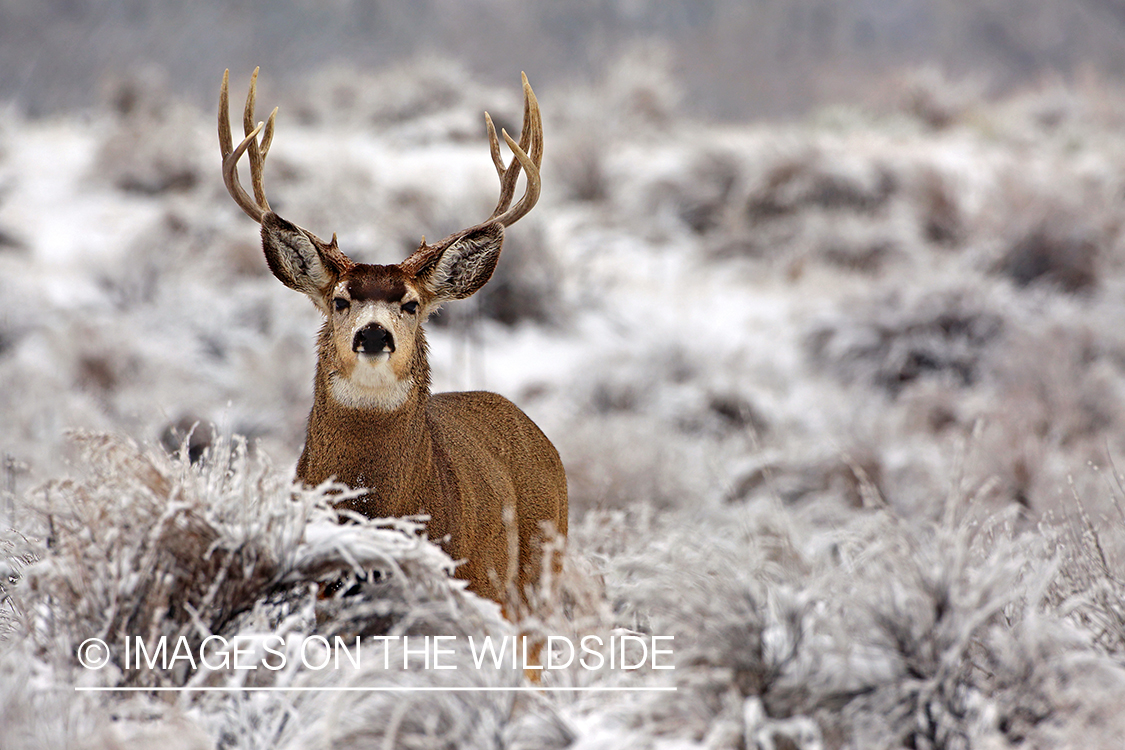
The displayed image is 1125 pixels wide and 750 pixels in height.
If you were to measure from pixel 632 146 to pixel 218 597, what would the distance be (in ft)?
56.8

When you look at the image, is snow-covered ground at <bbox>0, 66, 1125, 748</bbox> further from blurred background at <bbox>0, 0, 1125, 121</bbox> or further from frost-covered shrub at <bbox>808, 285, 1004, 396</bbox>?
blurred background at <bbox>0, 0, 1125, 121</bbox>

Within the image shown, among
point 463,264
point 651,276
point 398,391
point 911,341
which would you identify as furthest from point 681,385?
point 398,391

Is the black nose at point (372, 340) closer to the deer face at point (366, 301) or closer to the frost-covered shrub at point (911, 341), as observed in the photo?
the deer face at point (366, 301)

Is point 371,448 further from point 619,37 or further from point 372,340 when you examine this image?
point 619,37

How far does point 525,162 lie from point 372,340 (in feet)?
3.16

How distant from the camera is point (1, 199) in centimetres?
1473

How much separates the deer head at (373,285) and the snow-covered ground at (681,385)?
473 millimetres

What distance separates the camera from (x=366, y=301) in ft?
12.0

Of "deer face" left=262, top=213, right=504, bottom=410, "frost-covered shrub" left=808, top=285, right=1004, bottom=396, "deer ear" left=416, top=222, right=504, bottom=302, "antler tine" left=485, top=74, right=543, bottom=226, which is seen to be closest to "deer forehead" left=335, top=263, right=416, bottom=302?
"deer face" left=262, top=213, right=504, bottom=410

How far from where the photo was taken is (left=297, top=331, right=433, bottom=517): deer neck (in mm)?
3535

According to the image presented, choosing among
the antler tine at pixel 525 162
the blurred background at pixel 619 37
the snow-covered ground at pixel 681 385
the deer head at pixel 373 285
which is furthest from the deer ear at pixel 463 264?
the blurred background at pixel 619 37

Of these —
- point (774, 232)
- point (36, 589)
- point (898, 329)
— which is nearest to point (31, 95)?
point (774, 232)

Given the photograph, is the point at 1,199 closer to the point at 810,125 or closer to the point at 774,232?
the point at 774,232

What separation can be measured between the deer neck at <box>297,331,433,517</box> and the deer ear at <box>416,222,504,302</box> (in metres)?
0.37
